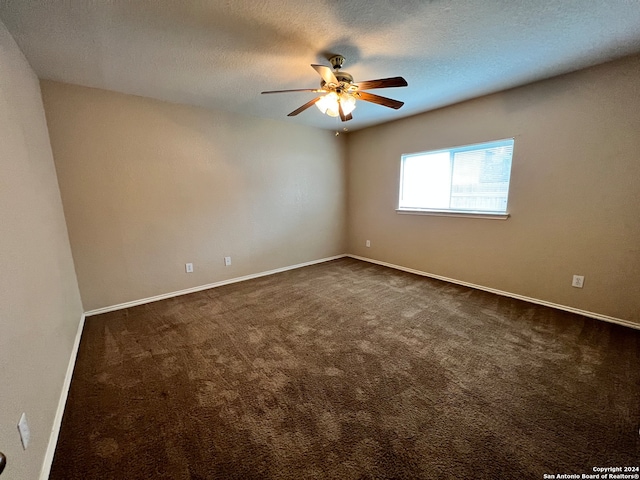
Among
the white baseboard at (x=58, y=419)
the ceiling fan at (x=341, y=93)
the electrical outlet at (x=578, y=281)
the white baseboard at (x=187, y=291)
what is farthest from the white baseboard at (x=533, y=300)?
the white baseboard at (x=58, y=419)

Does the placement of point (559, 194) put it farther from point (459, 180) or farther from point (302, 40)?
point (302, 40)

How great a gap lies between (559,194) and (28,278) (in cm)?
421

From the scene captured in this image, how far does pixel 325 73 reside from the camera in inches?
71.2

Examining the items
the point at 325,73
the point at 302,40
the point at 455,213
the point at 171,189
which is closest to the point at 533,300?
the point at 455,213

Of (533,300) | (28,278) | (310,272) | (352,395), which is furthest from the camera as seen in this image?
(310,272)

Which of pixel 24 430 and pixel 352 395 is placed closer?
pixel 24 430

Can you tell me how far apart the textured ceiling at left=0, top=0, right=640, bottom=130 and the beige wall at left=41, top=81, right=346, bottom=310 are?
0.40 meters

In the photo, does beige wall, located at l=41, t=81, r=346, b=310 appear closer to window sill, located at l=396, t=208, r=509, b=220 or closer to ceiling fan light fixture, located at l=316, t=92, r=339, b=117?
window sill, located at l=396, t=208, r=509, b=220

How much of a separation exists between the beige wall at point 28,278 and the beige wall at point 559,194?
395 cm

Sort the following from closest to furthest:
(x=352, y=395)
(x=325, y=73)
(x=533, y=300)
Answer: (x=352, y=395) → (x=325, y=73) → (x=533, y=300)

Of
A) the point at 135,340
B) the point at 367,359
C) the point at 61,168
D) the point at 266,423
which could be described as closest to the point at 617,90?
the point at 367,359

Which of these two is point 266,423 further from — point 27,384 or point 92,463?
point 27,384

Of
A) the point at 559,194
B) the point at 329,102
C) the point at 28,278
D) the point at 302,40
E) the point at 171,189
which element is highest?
the point at 302,40

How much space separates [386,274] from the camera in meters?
3.96
